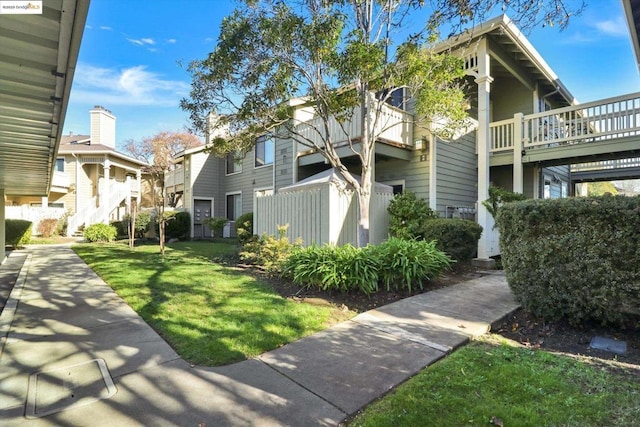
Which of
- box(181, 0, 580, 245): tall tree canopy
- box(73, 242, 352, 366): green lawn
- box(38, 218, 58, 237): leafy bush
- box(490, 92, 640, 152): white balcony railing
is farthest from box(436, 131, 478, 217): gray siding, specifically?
box(38, 218, 58, 237): leafy bush

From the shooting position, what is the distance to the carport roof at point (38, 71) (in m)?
2.31

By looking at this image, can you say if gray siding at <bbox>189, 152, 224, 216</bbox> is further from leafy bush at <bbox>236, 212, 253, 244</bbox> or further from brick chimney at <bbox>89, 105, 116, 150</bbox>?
brick chimney at <bbox>89, 105, 116, 150</bbox>

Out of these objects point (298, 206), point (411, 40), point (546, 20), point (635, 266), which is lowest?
point (635, 266)

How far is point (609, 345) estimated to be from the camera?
352 cm

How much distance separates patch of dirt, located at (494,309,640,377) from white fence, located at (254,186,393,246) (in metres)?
4.41

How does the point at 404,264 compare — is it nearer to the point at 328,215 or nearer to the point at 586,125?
the point at 328,215

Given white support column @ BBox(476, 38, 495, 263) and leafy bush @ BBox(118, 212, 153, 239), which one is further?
leafy bush @ BBox(118, 212, 153, 239)

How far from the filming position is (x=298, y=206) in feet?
29.8

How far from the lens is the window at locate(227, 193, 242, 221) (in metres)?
17.6

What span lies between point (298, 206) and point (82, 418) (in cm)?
702

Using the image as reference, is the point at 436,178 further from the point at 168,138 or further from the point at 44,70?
the point at 168,138

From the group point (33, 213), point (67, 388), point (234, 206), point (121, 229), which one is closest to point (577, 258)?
point (67, 388)

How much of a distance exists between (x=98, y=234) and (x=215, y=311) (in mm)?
14457

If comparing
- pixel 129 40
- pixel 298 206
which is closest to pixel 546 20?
pixel 298 206
